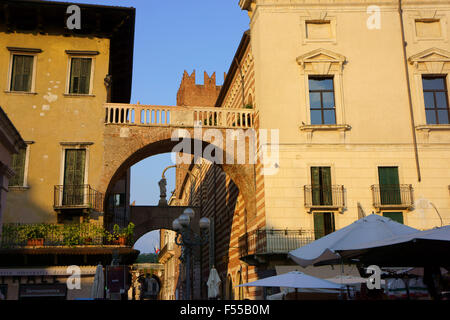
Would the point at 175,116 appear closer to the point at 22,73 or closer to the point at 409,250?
the point at 22,73

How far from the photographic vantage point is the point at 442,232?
8.08 m

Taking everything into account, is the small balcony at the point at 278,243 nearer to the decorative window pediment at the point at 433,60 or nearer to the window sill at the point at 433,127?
the window sill at the point at 433,127

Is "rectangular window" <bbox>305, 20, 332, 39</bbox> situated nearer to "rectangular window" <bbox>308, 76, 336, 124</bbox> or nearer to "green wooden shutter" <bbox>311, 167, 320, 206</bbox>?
"rectangular window" <bbox>308, 76, 336, 124</bbox>

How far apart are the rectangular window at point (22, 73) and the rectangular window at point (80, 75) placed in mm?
1764

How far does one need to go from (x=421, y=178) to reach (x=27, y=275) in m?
16.6

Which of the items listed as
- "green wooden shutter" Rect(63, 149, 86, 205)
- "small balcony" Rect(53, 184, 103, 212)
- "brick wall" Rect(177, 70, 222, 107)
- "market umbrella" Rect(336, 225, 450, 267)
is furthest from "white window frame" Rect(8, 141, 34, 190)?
"brick wall" Rect(177, 70, 222, 107)

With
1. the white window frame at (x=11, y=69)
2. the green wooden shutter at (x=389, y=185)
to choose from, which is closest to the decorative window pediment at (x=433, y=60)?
the green wooden shutter at (x=389, y=185)

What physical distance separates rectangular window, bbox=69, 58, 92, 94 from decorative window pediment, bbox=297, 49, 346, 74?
9.51 m

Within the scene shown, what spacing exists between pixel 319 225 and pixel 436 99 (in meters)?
7.68

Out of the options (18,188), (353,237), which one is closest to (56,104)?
(18,188)

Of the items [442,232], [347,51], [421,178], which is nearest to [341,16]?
[347,51]
